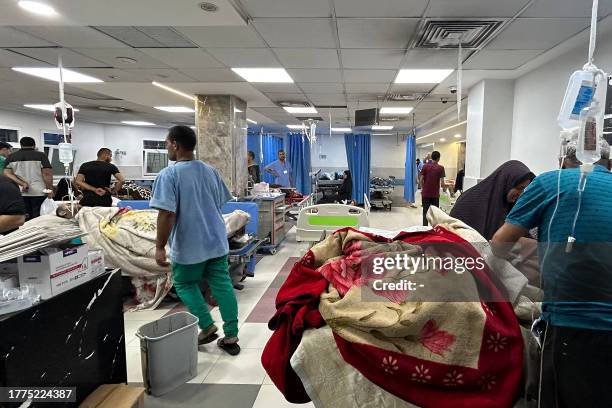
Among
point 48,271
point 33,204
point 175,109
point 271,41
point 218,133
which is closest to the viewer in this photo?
point 48,271

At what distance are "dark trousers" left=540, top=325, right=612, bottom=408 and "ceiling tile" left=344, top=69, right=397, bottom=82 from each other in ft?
12.0

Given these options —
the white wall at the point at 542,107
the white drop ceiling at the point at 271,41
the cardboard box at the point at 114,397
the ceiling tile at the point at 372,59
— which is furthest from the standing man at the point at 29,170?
the white wall at the point at 542,107

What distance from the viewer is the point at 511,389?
873mm

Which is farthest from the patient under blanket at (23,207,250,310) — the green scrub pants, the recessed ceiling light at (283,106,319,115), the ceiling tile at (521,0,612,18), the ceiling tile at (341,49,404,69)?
the recessed ceiling light at (283,106,319,115)

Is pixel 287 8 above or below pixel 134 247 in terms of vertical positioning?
above

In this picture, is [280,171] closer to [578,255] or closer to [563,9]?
[563,9]

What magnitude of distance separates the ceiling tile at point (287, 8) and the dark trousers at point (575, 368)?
2.33 meters

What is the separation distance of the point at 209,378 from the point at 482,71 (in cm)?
422

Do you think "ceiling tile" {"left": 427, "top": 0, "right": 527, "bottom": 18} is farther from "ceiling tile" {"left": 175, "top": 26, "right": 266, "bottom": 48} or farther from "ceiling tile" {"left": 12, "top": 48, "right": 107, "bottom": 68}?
"ceiling tile" {"left": 12, "top": 48, "right": 107, "bottom": 68}

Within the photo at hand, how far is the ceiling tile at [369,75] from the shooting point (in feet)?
13.5

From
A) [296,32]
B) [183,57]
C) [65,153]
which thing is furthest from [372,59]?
[65,153]

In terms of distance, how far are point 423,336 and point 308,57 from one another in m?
3.31

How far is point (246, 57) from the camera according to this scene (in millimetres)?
3637

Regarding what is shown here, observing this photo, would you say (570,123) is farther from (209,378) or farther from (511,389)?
(209,378)
